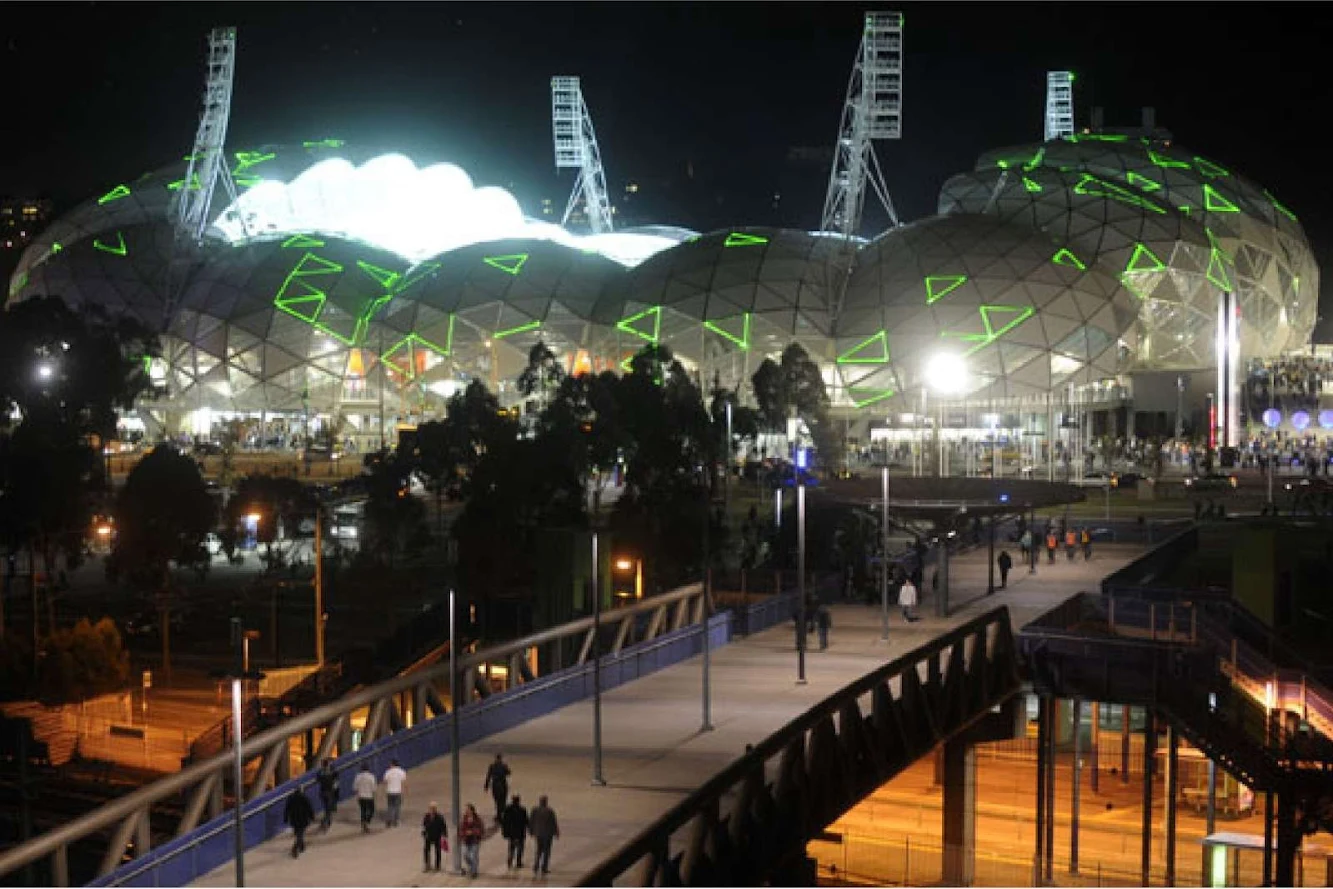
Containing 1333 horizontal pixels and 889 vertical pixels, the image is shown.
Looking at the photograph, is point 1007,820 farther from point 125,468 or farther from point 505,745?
point 125,468

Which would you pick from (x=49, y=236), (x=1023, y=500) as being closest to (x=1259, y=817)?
(x=1023, y=500)

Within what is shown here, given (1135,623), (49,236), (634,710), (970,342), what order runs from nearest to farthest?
(634,710) < (1135,623) < (970,342) < (49,236)

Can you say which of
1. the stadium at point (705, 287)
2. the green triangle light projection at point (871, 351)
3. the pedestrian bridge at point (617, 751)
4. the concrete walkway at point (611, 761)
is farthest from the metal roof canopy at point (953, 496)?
the green triangle light projection at point (871, 351)

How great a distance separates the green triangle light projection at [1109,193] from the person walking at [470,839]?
10164cm

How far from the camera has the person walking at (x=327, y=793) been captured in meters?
22.2

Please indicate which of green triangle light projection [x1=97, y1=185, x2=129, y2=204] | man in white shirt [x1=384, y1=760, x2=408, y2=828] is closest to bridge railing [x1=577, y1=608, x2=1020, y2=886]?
man in white shirt [x1=384, y1=760, x2=408, y2=828]

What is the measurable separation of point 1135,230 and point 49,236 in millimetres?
84133

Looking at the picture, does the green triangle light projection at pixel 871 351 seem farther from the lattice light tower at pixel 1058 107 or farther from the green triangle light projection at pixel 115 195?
the green triangle light projection at pixel 115 195

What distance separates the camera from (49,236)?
138750 mm

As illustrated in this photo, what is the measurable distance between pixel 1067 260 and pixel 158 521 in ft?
223

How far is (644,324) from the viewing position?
10469 cm

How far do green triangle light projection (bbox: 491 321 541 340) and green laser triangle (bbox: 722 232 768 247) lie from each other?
1289cm

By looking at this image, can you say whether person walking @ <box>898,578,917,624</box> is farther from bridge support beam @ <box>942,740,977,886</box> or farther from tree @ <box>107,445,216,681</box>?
tree @ <box>107,445,216,681</box>

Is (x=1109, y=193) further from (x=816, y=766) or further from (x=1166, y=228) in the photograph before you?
(x=816, y=766)
